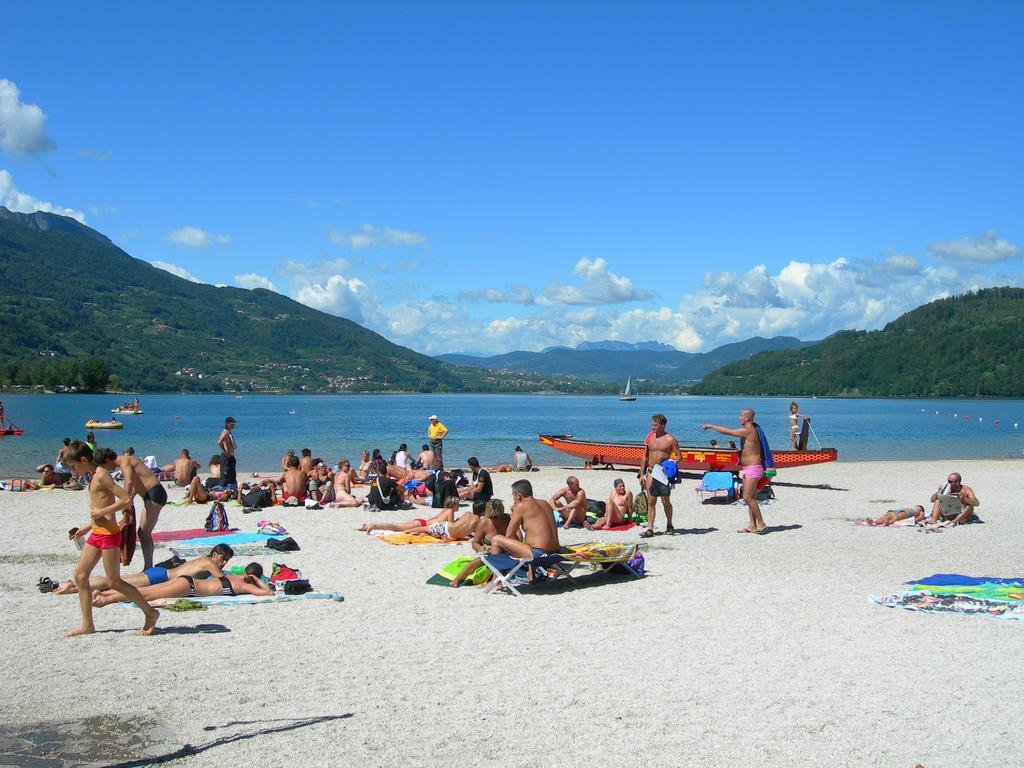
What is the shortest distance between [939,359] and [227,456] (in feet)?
590

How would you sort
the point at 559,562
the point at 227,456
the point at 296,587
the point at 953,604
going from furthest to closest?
the point at 227,456 < the point at 559,562 < the point at 296,587 < the point at 953,604

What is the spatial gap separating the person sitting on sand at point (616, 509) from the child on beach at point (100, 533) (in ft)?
26.3

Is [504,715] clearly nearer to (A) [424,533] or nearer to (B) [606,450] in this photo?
(A) [424,533]

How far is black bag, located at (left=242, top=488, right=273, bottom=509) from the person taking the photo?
1566 cm

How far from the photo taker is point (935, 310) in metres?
197

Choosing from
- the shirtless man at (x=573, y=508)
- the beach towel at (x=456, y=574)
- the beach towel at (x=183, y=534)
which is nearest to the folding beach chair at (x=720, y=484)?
the shirtless man at (x=573, y=508)

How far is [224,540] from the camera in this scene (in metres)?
11.9

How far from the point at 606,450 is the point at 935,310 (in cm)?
19545

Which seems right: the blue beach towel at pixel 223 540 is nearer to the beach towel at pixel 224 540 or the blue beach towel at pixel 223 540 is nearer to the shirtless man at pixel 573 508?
the beach towel at pixel 224 540

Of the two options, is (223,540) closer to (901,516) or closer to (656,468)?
(656,468)

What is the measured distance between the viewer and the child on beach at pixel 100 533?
6.91 m

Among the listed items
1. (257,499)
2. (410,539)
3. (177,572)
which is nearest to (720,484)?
(410,539)

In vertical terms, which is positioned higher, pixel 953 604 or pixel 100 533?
pixel 100 533

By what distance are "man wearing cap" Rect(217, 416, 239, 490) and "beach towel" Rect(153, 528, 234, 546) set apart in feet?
11.3
